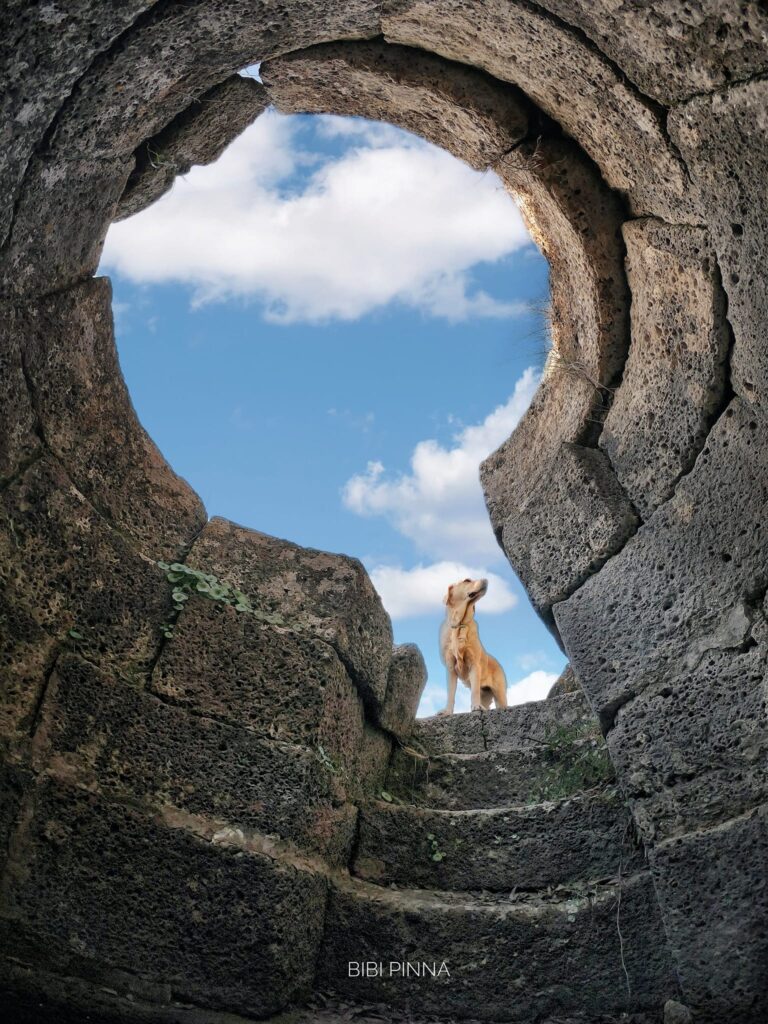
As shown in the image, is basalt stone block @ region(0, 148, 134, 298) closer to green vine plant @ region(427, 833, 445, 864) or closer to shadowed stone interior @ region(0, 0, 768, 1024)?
shadowed stone interior @ region(0, 0, 768, 1024)

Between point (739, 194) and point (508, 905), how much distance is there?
2.86 meters

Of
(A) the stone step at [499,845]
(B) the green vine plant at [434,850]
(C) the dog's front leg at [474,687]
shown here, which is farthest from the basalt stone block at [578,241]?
(C) the dog's front leg at [474,687]

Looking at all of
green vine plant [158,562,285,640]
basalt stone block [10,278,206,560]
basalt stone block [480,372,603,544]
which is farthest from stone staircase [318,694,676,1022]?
basalt stone block [10,278,206,560]

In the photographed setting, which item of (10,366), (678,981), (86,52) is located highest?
(86,52)

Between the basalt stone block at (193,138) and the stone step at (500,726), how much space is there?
2.96 m

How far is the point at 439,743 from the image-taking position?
5.30 metres

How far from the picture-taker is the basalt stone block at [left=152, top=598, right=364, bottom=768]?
404 centimetres

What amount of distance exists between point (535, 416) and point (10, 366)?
2.60 meters

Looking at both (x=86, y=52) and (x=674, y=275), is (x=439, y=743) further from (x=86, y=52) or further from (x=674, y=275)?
(x=86, y=52)

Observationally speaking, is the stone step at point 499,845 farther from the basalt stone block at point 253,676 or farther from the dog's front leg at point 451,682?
the dog's front leg at point 451,682

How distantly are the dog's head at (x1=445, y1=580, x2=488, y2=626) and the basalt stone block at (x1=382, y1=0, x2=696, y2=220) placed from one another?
11.5ft

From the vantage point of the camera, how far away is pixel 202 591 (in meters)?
4.22

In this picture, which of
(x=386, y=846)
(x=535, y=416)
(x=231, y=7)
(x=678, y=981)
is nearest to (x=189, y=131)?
(x=231, y=7)

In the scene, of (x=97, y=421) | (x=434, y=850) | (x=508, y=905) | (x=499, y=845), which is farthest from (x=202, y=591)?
(x=508, y=905)
